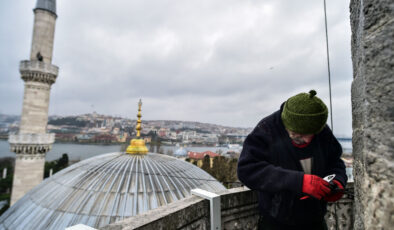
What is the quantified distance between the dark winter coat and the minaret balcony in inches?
766

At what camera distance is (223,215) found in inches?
85.5

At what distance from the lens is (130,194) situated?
20.7 feet

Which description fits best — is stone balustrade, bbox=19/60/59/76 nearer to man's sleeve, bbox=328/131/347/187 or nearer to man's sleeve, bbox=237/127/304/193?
man's sleeve, bbox=237/127/304/193

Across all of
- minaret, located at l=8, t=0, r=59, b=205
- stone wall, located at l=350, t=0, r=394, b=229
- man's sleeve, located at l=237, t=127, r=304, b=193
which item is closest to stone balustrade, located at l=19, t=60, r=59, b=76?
minaret, located at l=8, t=0, r=59, b=205

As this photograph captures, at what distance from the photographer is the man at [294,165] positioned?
4.35 feet

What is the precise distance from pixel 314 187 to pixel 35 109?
19.5 metres

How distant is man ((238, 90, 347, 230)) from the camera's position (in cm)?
133

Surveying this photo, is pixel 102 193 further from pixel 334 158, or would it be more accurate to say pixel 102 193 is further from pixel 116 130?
pixel 116 130

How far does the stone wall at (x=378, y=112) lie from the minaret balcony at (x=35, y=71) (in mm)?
19981

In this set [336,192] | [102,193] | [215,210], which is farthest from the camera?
[102,193]

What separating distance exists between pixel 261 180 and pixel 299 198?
0.32 meters

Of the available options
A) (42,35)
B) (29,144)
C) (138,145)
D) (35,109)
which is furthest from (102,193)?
(42,35)

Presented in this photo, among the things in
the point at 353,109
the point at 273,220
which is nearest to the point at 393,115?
the point at 353,109

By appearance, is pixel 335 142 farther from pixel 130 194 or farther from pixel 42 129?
pixel 42 129
